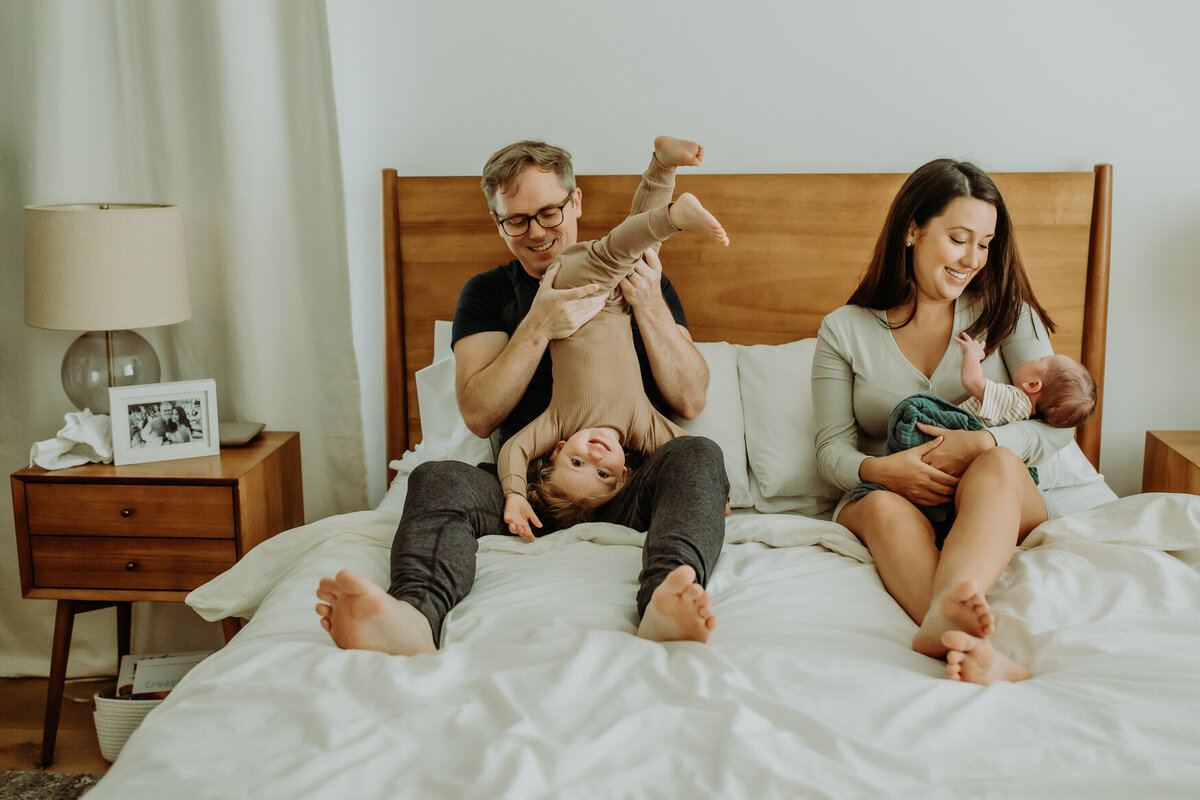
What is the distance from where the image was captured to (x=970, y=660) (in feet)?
3.61

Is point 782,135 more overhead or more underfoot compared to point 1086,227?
more overhead

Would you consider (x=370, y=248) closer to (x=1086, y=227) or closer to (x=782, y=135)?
(x=782, y=135)

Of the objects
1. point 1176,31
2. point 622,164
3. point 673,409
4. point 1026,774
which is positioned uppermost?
point 1176,31

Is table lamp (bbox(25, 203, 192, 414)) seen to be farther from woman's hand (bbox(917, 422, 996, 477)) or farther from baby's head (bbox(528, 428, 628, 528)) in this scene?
woman's hand (bbox(917, 422, 996, 477))

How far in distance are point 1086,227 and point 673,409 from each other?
1.15 m

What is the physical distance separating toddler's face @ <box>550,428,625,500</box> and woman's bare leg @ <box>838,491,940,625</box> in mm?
439

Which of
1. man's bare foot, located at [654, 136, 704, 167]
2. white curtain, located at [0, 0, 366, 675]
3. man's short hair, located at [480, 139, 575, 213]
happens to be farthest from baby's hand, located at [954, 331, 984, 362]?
white curtain, located at [0, 0, 366, 675]

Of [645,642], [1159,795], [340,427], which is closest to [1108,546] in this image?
[1159,795]

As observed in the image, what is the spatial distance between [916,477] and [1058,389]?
12.8 inches

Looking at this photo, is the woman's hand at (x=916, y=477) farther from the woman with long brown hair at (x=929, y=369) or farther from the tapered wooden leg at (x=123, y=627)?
the tapered wooden leg at (x=123, y=627)

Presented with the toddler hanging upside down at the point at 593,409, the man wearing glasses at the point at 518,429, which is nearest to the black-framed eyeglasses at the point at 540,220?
the man wearing glasses at the point at 518,429

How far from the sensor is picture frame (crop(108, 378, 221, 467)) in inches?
78.6

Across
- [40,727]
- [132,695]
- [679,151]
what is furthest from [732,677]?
[40,727]

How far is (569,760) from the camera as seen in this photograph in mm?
917
